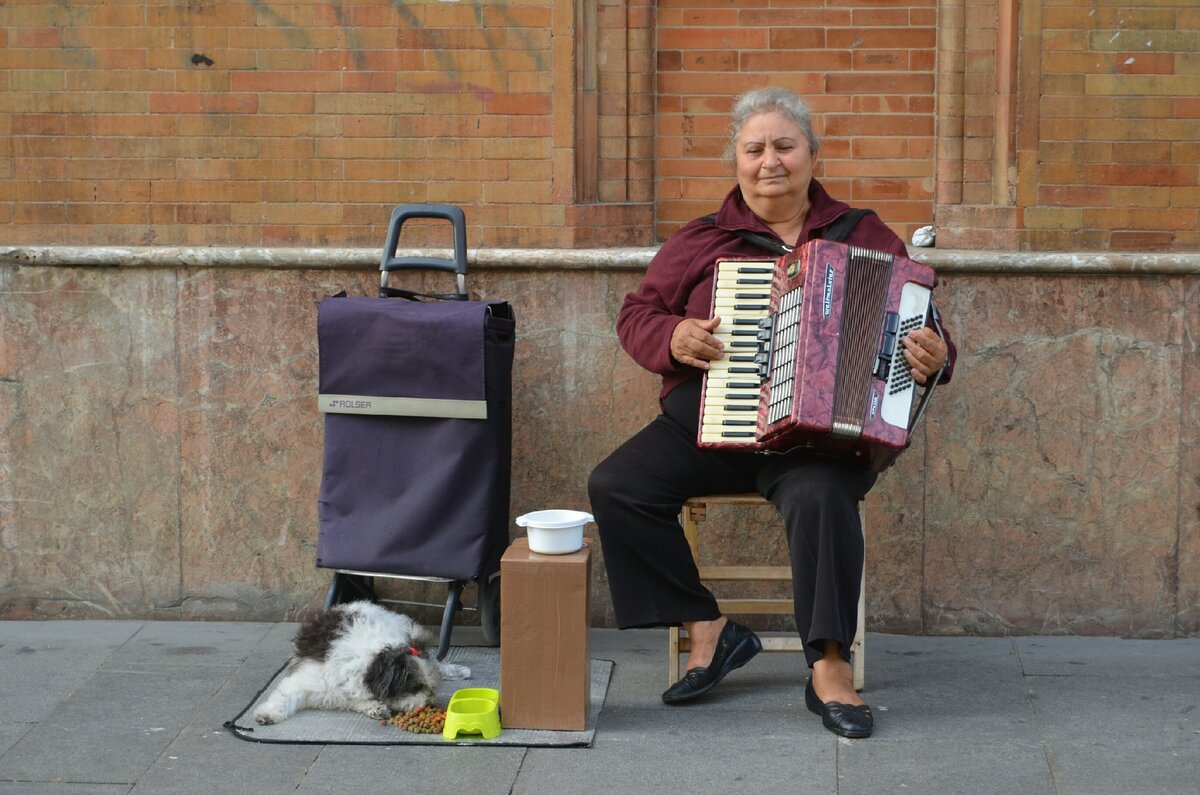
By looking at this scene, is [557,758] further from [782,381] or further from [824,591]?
[782,381]

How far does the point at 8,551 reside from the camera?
5539 mm

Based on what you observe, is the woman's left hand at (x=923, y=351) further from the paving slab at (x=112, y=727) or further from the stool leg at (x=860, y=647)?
the paving slab at (x=112, y=727)

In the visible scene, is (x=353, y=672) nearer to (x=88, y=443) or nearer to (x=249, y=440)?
(x=249, y=440)

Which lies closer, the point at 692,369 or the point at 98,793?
the point at 98,793

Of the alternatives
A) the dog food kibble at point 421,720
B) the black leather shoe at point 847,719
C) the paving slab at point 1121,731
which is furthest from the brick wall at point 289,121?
the paving slab at point 1121,731

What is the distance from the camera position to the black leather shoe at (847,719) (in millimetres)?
4266

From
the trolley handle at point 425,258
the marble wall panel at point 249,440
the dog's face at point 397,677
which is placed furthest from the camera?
the marble wall panel at point 249,440

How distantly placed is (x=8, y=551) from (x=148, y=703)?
4.08 feet

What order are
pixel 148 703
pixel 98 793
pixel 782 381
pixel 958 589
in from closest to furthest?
pixel 98 793
pixel 782 381
pixel 148 703
pixel 958 589

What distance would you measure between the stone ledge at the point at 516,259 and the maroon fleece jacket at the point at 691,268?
42 centimetres

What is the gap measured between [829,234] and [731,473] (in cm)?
77

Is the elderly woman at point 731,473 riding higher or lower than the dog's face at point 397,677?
higher

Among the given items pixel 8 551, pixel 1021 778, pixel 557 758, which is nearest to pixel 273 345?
pixel 8 551

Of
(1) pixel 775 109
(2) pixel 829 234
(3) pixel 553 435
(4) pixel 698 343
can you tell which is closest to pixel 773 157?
(1) pixel 775 109
